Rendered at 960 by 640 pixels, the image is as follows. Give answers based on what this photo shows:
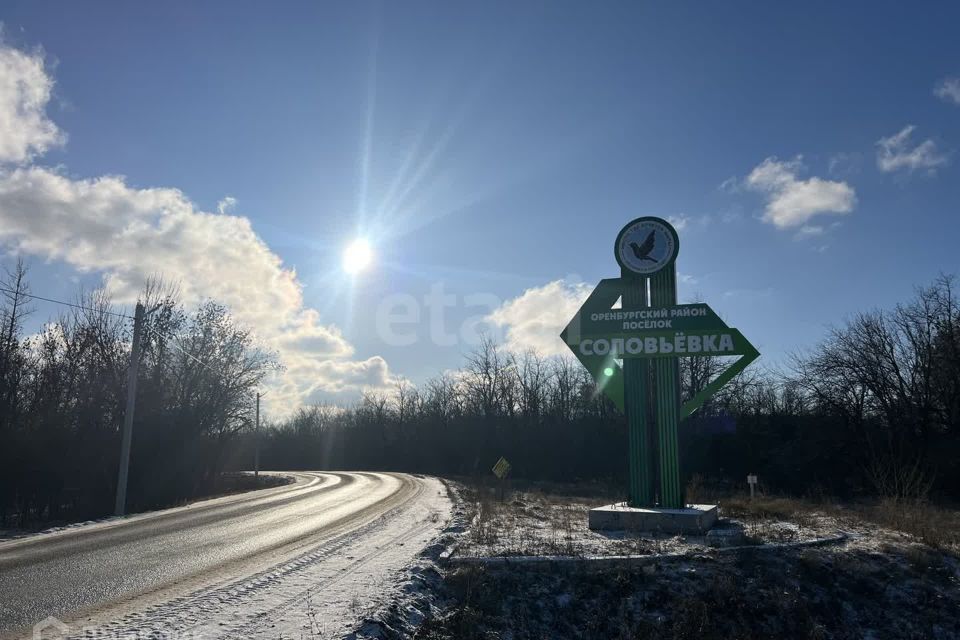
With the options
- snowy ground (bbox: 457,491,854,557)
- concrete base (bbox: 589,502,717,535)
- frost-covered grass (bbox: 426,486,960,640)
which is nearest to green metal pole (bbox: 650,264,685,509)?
concrete base (bbox: 589,502,717,535)

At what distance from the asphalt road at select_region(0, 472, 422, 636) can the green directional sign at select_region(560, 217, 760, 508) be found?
7355 mm

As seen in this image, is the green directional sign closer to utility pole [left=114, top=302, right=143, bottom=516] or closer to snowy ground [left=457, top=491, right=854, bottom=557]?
snowy ground [left=457, top=491, right=854, bottom=557]

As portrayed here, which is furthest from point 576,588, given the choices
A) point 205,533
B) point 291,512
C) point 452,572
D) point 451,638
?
point 291,512

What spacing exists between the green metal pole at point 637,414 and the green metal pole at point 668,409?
0.28 metres

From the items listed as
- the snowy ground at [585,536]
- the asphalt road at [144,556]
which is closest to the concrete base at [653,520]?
the snowy ground at [585,536]

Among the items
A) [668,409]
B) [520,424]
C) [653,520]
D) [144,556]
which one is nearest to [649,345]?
[668,409]

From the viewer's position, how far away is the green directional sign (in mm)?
15695

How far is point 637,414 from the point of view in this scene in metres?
16.4

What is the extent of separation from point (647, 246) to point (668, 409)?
14.1ft

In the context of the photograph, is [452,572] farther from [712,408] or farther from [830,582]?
[712,408]

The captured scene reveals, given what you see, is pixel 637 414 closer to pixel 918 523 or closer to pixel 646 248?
pixel 646 248

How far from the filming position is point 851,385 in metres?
44.6

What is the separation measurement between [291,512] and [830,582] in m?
14.3

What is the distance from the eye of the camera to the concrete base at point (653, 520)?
1403 cm
